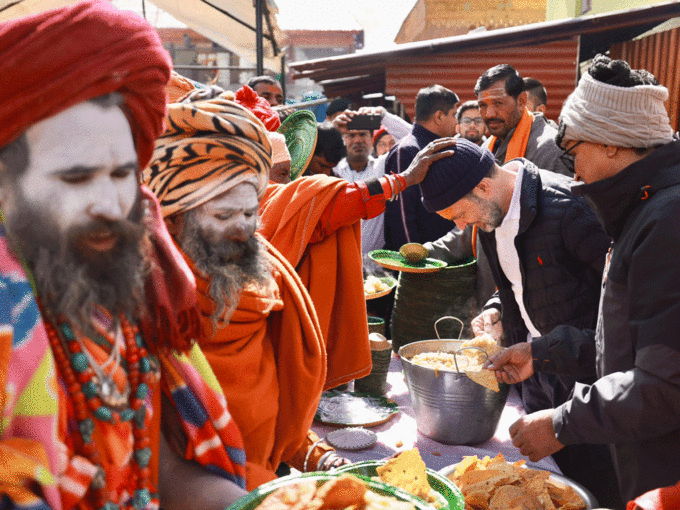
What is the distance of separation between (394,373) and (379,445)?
837mm

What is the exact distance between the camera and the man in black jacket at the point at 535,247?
2.40m

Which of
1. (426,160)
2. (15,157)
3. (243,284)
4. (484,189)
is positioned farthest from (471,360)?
(15,157)

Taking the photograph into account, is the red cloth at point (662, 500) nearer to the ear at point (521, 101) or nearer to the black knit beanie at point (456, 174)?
the black knit beanie at point (456, 174)

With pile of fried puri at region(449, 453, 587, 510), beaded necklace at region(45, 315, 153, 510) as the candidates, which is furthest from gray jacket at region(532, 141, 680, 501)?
beaded necklace at region(45, 315, 153, 510)

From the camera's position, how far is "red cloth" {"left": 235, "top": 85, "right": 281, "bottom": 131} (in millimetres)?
2896

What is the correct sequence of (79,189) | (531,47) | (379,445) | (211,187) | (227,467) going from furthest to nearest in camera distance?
(531,47)
(379,445)
(211,187)
(227,467)
(79,189)

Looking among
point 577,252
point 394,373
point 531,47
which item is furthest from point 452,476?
point 531,47

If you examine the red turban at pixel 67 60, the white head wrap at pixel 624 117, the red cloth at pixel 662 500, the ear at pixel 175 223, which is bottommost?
the red cloth at pixel 662 500

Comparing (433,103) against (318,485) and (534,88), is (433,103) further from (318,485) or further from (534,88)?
(318,485)

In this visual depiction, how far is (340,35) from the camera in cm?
2659

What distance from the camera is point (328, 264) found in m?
2.47

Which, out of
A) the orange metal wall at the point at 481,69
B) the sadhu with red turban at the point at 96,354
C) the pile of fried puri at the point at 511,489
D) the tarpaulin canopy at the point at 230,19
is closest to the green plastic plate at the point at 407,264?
the pile of fried puri at the point at 511,489

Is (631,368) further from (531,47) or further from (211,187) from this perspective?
(531,47)

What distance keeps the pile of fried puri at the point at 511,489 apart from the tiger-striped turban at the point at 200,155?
1131 mm
